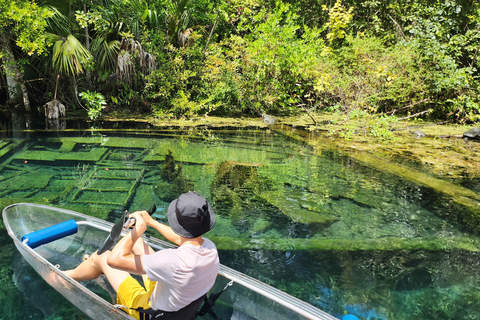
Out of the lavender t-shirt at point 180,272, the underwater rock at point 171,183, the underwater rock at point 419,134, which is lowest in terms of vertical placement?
the underwater rock at point 171,183

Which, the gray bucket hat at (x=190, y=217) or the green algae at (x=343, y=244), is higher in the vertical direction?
the gray bucket hat at (x=190, y=217)

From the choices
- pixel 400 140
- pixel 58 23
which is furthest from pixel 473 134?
pixel 58 23

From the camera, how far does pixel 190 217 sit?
1.87 meters

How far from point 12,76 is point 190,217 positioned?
30.3ft

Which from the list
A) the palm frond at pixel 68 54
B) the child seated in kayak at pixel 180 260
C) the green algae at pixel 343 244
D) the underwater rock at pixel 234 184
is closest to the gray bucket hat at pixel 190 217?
the child seated in kayak at pixel 180 260

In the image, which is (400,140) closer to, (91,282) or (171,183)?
(171,183)

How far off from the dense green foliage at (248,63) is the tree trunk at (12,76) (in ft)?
2.13

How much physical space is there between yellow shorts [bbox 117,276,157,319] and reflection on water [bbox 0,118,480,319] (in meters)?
0.51

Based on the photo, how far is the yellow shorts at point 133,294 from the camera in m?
2.23

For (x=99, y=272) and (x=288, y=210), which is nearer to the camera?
(x=99, y=272)

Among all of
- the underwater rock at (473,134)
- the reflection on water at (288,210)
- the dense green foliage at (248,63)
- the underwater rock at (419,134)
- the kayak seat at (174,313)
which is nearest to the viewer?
the kayak seat at (174,313)

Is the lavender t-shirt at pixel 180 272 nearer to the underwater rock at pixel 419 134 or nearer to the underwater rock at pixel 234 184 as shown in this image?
the underwater rock at pixel 234 184

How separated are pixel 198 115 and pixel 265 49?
2.78 metres

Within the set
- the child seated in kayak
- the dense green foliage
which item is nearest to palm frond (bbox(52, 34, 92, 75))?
the dense green foliage
